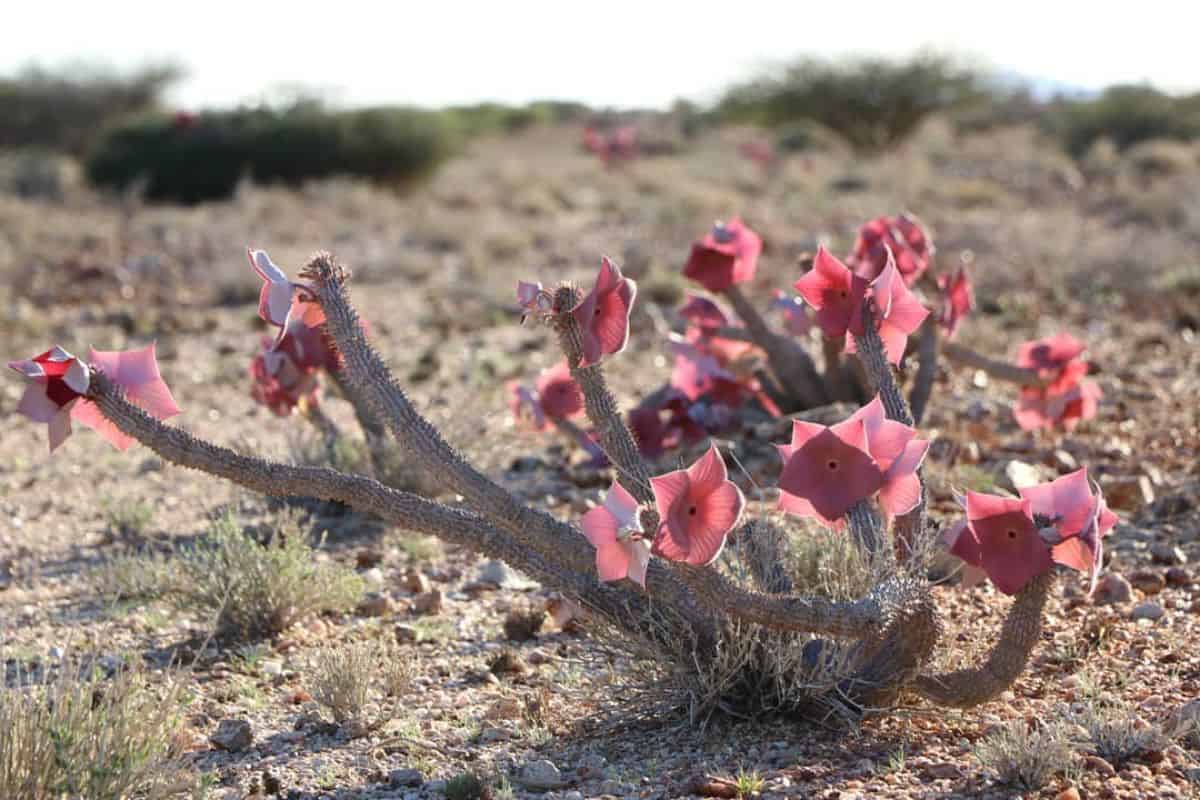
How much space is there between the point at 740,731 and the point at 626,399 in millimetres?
4294

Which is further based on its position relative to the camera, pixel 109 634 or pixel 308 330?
pixel 308 330

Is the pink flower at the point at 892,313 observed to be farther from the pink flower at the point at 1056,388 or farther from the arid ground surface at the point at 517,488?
the pink flower at the point at 1056,388

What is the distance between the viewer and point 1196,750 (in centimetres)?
298

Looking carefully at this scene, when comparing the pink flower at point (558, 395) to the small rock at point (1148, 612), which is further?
the pink flower at point (558, 395)

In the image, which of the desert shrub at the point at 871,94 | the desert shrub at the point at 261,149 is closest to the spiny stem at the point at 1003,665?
the desert shrub at the point at 261,149

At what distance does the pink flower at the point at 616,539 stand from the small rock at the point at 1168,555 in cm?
254

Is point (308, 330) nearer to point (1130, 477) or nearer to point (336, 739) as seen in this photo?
point (336, 739)

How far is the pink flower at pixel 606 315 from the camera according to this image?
2.97 m

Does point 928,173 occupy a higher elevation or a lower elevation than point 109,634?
higher

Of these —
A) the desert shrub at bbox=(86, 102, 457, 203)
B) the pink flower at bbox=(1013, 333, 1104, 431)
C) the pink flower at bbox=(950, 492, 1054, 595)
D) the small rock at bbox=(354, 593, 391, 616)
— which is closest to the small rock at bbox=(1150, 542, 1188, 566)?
the pink flower at bbox=(1013, 333, 1104, 431)

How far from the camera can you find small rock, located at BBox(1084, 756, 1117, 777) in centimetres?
286

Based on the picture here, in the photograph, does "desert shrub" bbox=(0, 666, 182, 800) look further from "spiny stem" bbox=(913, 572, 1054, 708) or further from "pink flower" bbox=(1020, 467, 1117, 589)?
"pink flower" bbox=(1020, 467, 1117, 589)

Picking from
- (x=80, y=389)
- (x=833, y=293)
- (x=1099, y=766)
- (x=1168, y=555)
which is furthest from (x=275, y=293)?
(x=1168, y=555)

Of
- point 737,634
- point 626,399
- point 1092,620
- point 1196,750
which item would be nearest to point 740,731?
point 737,634
